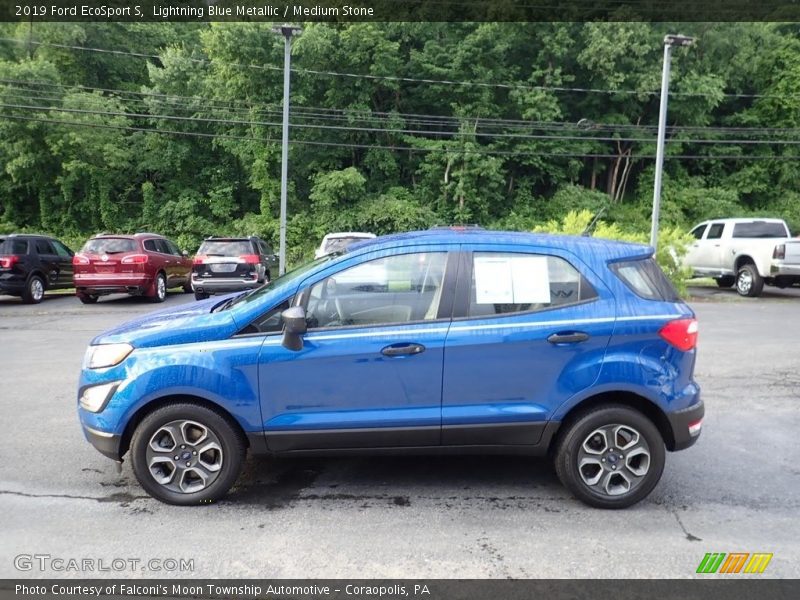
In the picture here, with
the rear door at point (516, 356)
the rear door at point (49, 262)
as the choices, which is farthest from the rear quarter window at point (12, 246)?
the rear door at point (516, 356)

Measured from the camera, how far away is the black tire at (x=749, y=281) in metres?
16.0

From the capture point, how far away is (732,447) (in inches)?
203

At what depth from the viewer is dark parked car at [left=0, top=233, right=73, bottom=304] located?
47.1ft

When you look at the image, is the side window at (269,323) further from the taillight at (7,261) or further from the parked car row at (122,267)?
the taillight at (7,261)

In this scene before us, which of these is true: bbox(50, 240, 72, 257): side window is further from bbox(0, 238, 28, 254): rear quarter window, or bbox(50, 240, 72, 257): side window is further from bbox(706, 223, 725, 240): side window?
bbox(706, 223, 725, 240): side window

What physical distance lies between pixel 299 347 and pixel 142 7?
34.2m

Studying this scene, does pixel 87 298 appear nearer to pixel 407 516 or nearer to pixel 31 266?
pixel 31 266

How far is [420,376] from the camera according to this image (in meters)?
3.85

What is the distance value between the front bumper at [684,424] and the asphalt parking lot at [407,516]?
17.5 inches

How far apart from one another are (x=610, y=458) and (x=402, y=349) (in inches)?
59.4

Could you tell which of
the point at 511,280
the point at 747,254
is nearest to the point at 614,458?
the point at 511,280

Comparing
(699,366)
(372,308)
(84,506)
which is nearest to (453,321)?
(372,308)

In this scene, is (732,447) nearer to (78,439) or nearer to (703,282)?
(78,439)

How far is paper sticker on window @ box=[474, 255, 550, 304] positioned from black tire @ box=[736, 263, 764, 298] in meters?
14.5
